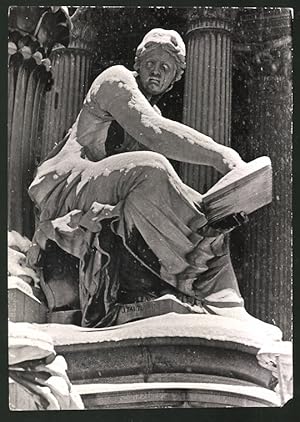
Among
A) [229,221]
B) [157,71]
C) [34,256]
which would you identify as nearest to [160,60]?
[157,71]

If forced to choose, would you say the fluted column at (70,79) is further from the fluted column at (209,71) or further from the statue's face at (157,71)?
the fluted column at (209,71)

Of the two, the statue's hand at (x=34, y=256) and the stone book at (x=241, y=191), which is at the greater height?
the stone book at (x=241, y=191)

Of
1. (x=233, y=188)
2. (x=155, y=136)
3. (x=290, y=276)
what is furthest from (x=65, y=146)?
(x=290, y=276)

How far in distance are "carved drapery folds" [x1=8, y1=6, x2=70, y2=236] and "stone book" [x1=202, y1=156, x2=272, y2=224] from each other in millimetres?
518

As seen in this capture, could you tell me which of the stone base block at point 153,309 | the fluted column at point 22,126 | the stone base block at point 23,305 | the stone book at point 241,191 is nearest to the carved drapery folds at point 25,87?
the fluted column at point 22,126

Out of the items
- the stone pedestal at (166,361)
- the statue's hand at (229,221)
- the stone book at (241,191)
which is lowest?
the stone pedestal at (166,361)

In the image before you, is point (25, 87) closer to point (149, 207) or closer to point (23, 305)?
point (149, 207)

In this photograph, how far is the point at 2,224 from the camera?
10.8 ft

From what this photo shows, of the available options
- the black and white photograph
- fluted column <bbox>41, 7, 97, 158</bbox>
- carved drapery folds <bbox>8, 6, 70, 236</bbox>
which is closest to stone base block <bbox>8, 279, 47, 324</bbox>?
the black and white photograph

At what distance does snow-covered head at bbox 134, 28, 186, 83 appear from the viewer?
10.6 feet

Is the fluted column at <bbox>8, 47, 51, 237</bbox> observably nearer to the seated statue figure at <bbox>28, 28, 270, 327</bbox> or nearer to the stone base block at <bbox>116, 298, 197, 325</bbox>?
the seated statue figure at <bbox>28, 28, 270, 327</bbox>

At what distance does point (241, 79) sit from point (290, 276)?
0.59 metres

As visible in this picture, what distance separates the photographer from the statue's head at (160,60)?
3238mm

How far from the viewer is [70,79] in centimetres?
326
